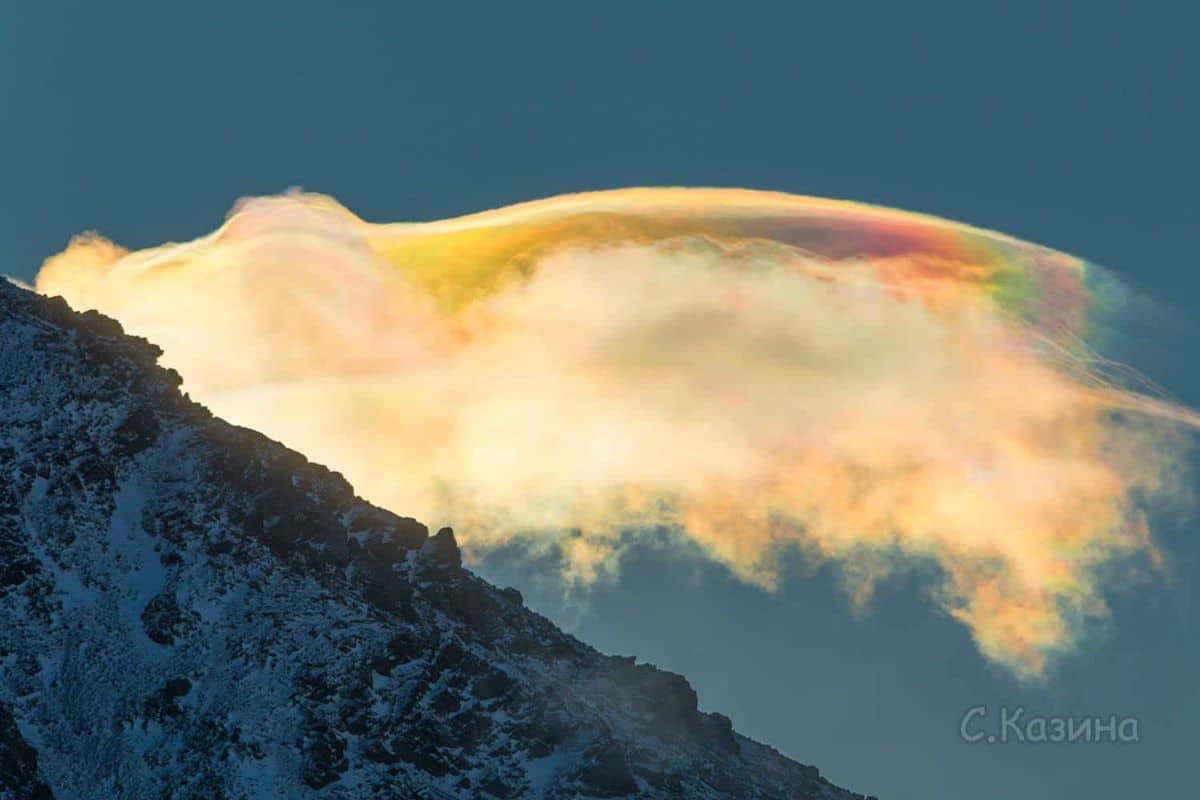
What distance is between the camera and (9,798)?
199125 mm
